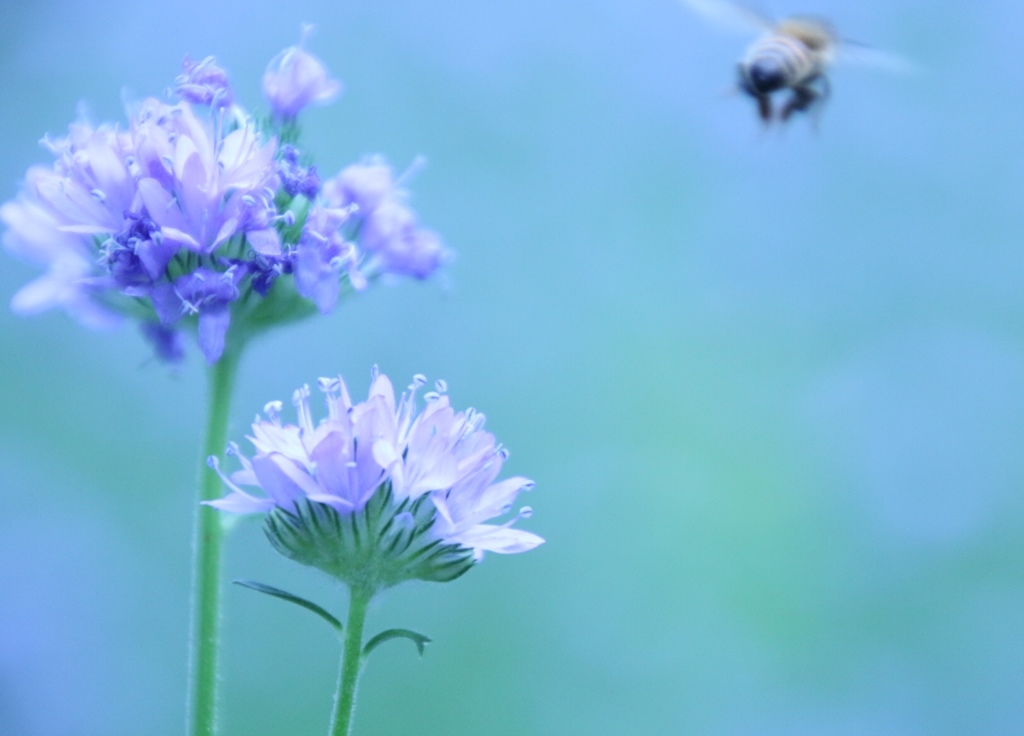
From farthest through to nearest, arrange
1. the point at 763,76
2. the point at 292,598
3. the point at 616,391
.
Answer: the point at 616,391 → the point at 763,76 → the point at 292,598

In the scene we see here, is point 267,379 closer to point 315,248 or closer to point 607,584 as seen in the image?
point 607,584

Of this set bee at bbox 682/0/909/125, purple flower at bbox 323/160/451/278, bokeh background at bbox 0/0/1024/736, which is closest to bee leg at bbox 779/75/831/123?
bee at bbox 682/0/909/125

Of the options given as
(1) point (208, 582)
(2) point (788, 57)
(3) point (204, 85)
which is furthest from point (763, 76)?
(1) point (208, 582)

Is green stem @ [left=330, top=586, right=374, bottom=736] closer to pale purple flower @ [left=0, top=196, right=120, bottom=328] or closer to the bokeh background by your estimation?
pale purple flower @ [left=0, top=196, right=120, bottom=328]

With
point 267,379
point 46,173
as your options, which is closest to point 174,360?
point 46,173

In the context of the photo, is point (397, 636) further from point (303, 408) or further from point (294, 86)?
point (294, 86)

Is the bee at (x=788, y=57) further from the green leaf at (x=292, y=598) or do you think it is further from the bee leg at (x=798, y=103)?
the green leaf at (x=292, y=598)
